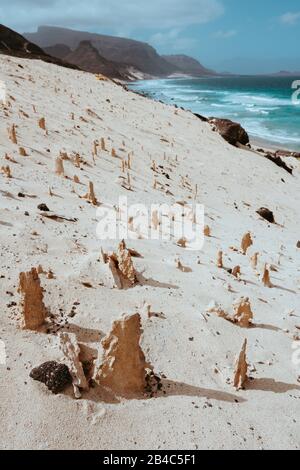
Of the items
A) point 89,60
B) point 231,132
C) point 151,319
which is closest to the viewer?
point 151,319

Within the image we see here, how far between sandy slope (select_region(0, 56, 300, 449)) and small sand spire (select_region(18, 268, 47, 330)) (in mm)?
153

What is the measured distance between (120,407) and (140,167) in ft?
32.9

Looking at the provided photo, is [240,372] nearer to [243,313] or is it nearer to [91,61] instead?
[243,313]

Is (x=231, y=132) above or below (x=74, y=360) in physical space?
above

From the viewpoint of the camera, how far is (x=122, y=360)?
331 cm

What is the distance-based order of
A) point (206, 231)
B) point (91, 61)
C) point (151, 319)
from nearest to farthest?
point (151, 319), point (206, 231), point (91, 61)

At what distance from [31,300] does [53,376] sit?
0.85 meters

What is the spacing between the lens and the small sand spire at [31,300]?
3664mm

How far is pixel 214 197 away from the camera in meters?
12.4

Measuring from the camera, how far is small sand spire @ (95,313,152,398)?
3.29 m

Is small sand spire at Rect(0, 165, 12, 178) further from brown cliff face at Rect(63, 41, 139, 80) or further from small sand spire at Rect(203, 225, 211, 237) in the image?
brown cliff face at Rect(63, 41, 139, 80)

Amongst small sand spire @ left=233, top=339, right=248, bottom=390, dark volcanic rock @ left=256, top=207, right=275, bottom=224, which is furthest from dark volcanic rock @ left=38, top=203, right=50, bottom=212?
dark volcanic rock @ left=256, top=207, right=275, bottom=224

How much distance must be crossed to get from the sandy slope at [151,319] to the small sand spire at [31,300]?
15cm

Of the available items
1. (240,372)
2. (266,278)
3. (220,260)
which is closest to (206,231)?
(220,260)
